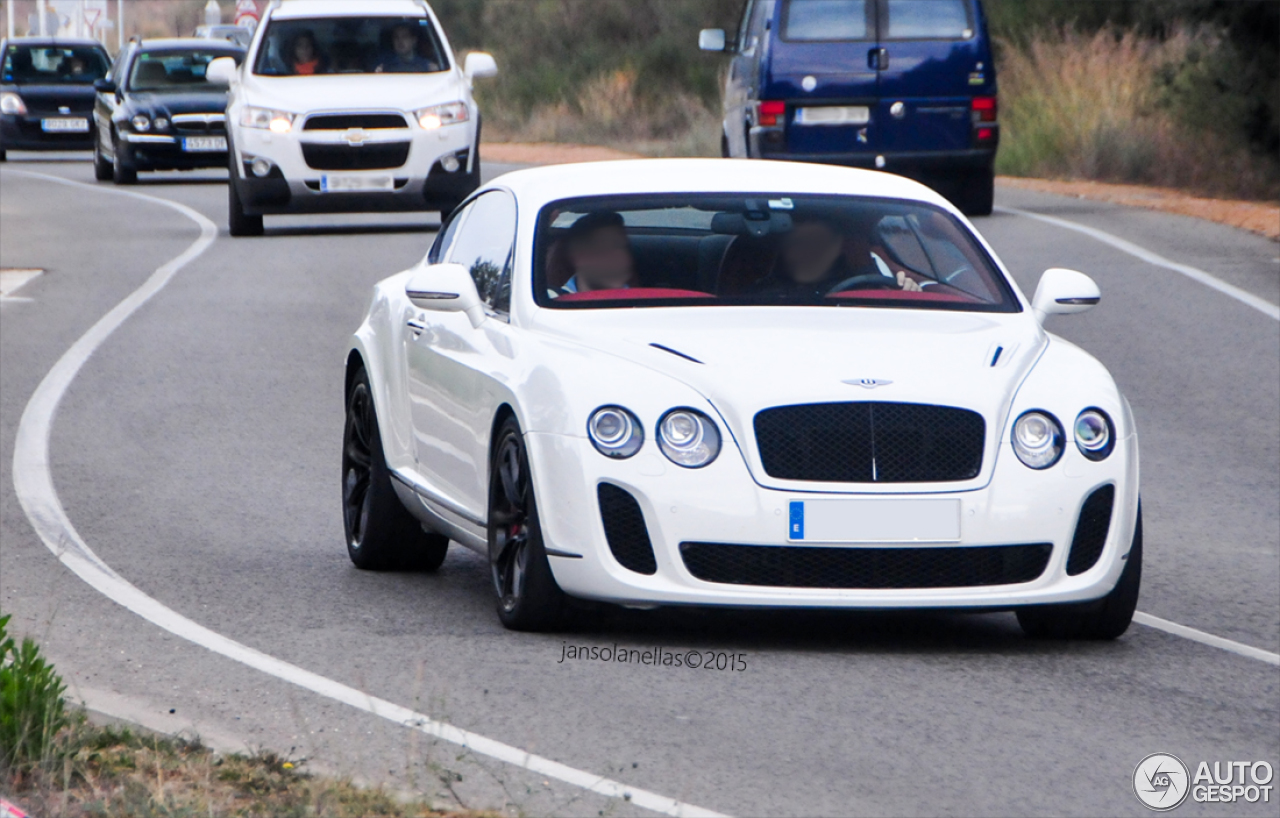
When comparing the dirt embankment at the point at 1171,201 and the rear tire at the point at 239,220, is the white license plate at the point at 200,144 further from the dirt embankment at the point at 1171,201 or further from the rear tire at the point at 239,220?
the rear tire at the point at 239,220

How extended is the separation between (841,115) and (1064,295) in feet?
47.1

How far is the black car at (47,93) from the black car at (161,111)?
26.0ft

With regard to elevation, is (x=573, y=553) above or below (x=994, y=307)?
below

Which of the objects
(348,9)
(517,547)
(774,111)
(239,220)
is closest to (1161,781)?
(517,547)

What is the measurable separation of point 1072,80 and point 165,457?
22753 mm

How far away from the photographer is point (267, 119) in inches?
833

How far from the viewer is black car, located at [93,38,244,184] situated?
28.9m

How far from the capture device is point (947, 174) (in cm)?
2219

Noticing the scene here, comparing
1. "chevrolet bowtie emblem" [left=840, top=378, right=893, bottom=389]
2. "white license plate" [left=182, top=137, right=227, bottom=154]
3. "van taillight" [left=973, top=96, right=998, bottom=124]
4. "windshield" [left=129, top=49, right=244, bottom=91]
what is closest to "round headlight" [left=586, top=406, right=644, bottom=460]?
"chevrolet bowtie emblem" [left=840, top=378, right=893, bottom=389]

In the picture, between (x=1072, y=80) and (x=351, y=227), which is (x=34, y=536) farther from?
(x=1072, y=80)

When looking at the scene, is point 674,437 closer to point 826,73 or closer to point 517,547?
point 517,547

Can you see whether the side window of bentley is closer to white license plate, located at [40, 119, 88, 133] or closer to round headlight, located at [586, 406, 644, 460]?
round headlight, located at [586, 406, 644, 460]

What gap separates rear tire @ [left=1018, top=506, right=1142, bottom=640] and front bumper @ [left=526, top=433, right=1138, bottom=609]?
9.8 inches

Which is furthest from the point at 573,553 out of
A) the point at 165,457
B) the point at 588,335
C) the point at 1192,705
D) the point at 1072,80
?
the point at 1072,80
